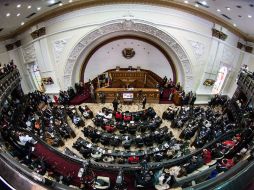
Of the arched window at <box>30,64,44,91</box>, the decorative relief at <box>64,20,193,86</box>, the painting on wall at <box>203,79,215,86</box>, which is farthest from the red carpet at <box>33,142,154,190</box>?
the painting on wall at <box>203,79,215,86</box>

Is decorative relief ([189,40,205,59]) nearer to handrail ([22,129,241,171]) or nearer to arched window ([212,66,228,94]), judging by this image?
arched window ([212,66,228,94])

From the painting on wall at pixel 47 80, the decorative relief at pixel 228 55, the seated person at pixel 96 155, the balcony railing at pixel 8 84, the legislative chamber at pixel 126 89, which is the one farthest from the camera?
the painting on wall at pixel 47 80

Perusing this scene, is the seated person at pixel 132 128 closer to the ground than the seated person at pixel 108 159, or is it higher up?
higher up

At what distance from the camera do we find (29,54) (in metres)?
24.3

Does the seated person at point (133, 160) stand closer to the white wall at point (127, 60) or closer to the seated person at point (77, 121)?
the seated person at point (77, 121)

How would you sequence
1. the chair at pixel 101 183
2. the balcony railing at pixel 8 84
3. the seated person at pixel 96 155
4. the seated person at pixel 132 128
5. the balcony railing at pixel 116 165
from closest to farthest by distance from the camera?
the balcony railing at pixel 116 165 < the chair at pixel 101 183 < the seated person at pixel 96 155 < the balcony railing at pixel 8 84 < the seated person at pixel 132 128

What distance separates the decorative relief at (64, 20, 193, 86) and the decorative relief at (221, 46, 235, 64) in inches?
115

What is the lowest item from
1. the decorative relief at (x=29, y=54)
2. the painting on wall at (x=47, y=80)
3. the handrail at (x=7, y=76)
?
the painting on wall at (x=47, y=80)

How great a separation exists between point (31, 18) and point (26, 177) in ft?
53.6

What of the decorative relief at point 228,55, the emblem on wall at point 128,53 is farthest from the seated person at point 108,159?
the decorative relief at point 228,55

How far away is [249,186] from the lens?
30.2ft

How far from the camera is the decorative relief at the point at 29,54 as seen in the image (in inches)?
947

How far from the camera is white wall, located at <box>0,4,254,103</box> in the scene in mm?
23625

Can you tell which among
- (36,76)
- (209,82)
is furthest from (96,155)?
(209,82)
